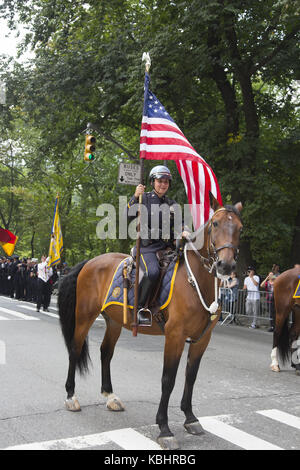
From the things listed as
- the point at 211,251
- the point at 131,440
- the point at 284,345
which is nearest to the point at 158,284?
the point at 211,251

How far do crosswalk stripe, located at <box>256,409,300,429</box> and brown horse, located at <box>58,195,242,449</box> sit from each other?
115 centimetres

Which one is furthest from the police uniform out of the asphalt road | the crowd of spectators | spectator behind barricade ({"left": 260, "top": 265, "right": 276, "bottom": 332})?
the crowd of spectators

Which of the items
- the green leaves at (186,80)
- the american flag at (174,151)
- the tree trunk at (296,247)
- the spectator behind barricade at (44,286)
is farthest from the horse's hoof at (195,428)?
the tree trunk at (296,247)

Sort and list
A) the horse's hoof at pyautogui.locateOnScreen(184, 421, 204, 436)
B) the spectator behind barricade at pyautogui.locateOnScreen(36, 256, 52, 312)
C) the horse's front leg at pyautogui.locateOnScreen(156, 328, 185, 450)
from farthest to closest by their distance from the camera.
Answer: the spectator behind barricade at pyautogui.locateOnScreen(36, 256, 52, 312)
the horse's hoof at pyautogui.locateOnScreen(184, 421, 204, 436)
the horse's front leg at pyautogui.locateOnScreen(156, 328, 185, 450)

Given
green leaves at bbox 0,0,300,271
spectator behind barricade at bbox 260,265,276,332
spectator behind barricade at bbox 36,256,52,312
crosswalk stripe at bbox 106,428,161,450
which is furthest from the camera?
spectator behind barricade at bbox 36,256,52,312

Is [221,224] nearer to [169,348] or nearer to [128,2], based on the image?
[169,348]

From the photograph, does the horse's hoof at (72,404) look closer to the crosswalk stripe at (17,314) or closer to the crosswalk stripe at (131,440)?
the crosswalk stripe at (131,440)

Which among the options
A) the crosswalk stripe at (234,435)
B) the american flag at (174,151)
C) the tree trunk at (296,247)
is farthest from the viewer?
the tree trunk at (296,247)

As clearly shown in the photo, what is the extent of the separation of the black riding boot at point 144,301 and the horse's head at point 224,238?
2.64 ft

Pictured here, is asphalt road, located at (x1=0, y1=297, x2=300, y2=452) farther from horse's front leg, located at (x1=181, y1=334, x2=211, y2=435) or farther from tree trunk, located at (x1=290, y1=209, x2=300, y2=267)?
tree trunk, located at (x1=290, y1=209, x2=300, y2=267)

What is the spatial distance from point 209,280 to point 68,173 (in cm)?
2890

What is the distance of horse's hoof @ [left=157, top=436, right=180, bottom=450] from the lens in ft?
15.4

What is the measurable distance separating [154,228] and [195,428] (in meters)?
2.16

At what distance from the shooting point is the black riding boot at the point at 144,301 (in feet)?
17.9
